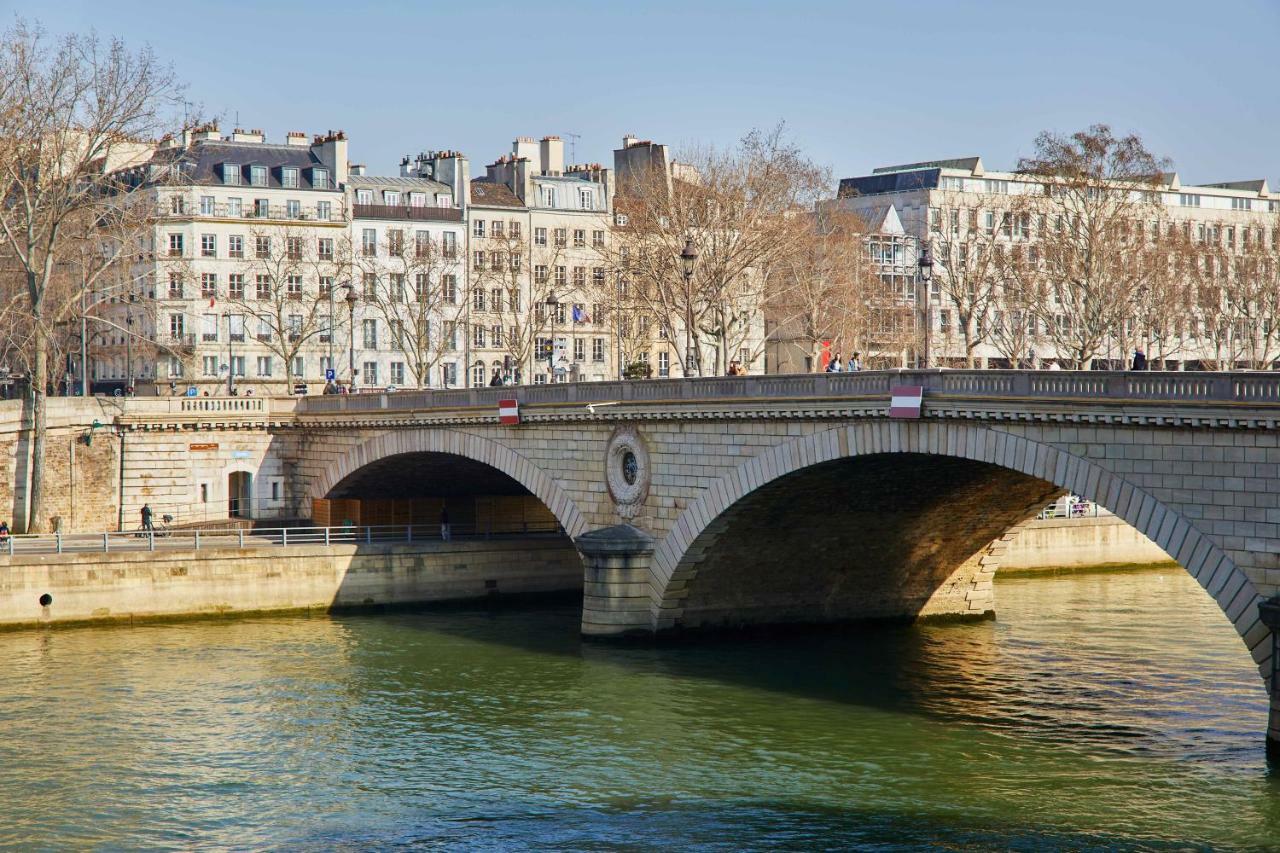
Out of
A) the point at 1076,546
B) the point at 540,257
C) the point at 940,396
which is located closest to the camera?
the point at 940,396

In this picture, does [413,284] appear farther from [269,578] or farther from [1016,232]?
[269,578]

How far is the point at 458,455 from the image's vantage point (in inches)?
1941

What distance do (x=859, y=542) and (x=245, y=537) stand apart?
18.0 m

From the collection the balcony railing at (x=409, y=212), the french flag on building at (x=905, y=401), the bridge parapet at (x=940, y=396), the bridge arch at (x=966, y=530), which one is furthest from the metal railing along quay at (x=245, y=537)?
the balcony railing at (x=409, y=212)

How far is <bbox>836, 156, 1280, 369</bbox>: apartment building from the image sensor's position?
2768 inches

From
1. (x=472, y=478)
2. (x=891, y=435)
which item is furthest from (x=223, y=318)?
(x=891, y=435)

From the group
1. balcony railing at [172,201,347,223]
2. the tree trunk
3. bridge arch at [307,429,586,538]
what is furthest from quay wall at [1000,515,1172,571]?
balcony railing at [172,201,347,223]

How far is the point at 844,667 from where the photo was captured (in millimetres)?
38312

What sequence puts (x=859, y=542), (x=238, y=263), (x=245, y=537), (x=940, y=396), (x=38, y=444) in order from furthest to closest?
(x=238, y=263) < (x=38, y=444) < (x=245, y=537) < (x=859, y=542) < (x=940, y=396)

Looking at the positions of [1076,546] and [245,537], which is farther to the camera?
[1076,546]

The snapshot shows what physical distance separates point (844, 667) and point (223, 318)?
43171 millimetres

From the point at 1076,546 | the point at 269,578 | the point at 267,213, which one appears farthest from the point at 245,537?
the point at 267,213

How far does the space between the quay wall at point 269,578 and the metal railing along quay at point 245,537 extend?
0.73m

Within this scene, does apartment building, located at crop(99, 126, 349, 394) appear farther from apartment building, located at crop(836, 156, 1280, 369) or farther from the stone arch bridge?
apartment building, located at crop(836, 156, 1280, 369)
